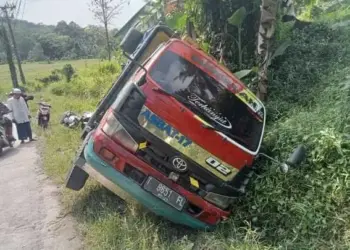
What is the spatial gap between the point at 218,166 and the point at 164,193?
0.63 meters

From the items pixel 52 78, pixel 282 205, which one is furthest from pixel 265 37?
pixel 52 78

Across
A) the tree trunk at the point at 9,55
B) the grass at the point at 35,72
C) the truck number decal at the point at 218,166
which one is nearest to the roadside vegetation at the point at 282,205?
the truck number decal at the point at 218,166

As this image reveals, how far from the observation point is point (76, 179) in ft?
17.0

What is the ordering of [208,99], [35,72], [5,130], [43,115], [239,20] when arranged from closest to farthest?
[208,99], [239,20], [5,130], [43,115], [35,72]

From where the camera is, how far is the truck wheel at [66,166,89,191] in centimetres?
514

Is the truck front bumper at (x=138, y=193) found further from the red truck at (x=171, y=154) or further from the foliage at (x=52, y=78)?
the foliage at (x=52, y=78)

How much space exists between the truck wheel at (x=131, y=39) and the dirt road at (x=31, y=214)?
257cm

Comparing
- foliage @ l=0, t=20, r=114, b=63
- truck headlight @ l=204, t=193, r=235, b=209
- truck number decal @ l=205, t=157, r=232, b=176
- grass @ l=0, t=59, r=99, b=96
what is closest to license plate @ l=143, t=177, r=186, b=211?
truck headlight @ l=204, t=193, r=235, b=209

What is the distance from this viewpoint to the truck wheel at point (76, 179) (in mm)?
5139

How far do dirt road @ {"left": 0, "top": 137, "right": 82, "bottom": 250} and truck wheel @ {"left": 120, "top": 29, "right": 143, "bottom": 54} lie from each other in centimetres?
257

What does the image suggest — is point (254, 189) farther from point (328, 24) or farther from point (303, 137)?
point (328, 24)

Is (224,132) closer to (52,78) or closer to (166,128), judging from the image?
(166,128)

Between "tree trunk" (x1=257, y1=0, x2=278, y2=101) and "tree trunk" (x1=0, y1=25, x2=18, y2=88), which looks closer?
"tree trunk" (x1=257, y1=0, x2=278, y2=101)

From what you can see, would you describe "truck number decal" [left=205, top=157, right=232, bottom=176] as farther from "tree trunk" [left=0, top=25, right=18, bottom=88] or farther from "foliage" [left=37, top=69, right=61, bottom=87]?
"foliage" [left=37, top=69, right=61, bottom=87]
